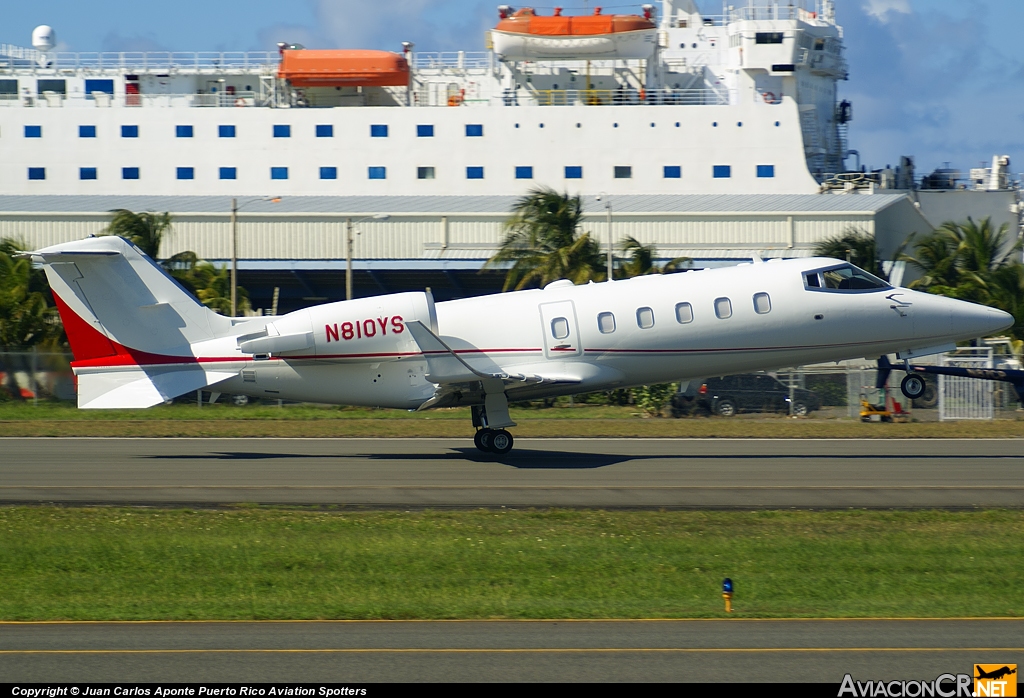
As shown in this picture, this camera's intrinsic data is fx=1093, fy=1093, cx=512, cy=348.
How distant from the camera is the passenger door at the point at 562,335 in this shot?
75.2 feet

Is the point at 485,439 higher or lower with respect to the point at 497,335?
lower

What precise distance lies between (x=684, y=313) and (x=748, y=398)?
12.5m

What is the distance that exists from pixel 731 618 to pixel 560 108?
42.9 m

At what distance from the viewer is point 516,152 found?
5209 centimetres

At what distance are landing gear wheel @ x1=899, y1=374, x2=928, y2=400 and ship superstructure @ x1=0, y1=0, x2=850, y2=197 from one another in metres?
30.6

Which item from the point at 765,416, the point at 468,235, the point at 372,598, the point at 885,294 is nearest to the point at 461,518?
the point at 372,598

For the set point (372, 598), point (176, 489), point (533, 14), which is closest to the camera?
point (372, 598)

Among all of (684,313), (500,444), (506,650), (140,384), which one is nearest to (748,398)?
(684,313)

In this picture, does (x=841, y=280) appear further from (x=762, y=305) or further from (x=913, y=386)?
(x=913, y=386)

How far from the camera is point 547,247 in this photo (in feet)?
148

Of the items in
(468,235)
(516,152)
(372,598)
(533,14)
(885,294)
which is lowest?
(372,598)

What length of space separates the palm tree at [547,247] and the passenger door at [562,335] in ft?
66.3

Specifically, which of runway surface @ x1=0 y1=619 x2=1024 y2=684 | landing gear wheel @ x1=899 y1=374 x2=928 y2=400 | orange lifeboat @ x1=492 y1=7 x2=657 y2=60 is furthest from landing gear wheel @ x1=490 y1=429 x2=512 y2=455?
orange lifeboat @ x1=492 y1=7 x2=657 y2=60

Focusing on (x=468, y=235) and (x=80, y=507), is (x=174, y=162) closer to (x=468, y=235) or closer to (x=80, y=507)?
(x=468, y=235)
